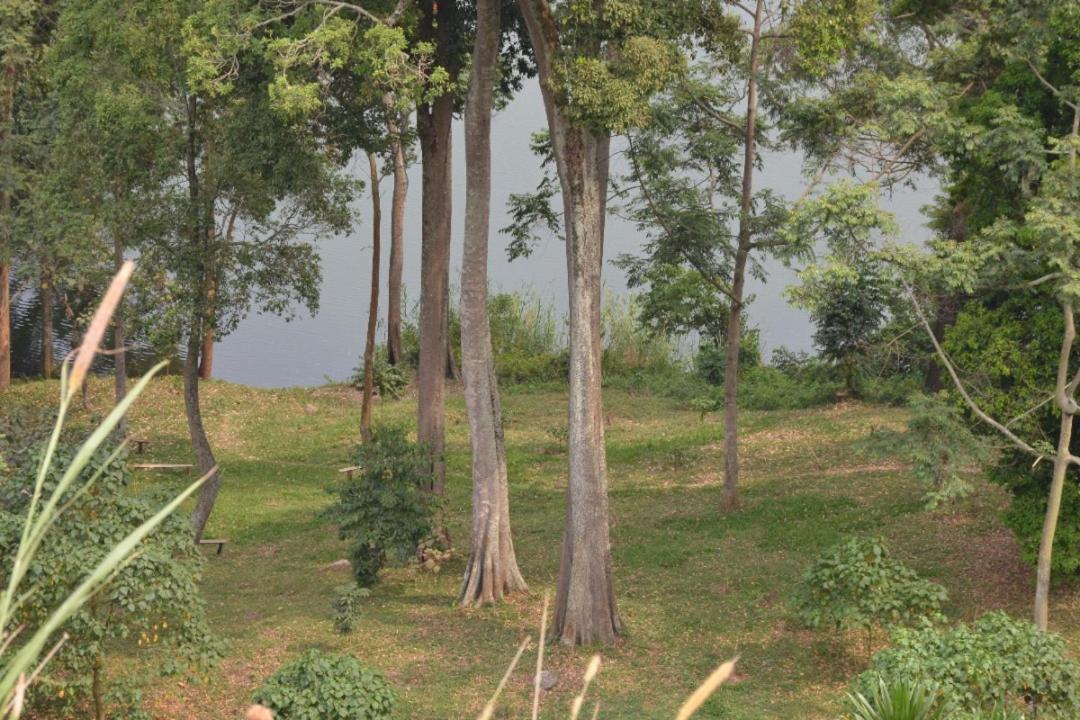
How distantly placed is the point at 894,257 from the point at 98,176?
11579 millimetres

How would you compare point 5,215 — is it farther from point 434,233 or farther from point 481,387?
point 481,387

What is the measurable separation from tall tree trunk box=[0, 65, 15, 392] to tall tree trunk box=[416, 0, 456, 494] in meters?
9.92

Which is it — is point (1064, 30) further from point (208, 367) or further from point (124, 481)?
point (208, 367)

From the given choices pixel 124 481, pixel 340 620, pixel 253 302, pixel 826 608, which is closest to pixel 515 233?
pixel 253 302

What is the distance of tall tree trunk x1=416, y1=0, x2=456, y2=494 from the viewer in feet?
54.3

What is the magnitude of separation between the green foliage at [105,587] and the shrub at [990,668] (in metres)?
5.33

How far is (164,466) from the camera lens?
2223cm

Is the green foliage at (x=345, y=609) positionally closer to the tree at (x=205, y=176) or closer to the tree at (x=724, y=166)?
the tree at (x=205, y=176)

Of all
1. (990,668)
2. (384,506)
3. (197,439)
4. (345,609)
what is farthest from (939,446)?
A: (197,439)

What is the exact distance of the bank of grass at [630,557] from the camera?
1192 cm

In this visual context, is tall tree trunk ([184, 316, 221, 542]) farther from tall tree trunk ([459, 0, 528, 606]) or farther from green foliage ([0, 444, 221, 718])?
green foliage ([0, 444, 221, 718])

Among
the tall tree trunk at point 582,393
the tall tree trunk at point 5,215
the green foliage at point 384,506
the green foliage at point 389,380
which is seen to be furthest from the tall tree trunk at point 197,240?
the green foliage at point 389,380

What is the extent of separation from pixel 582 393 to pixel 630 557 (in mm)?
4492

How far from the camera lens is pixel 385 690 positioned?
31.6ft
